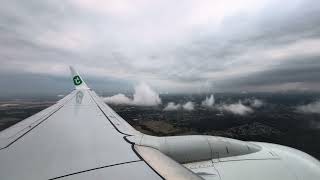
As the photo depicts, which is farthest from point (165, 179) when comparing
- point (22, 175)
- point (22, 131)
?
point (22, 131)

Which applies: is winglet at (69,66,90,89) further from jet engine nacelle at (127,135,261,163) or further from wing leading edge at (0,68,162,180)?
jet engine nacelle at (127,135,261,163)

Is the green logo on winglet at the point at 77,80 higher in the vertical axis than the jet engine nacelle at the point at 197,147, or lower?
higher

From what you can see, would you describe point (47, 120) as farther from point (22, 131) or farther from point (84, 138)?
point (84, 138)

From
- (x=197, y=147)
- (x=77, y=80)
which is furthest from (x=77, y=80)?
(x=197, y=147)

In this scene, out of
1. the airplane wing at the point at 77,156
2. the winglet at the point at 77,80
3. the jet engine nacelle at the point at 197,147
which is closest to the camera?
the airplane wing at the point at 77,156

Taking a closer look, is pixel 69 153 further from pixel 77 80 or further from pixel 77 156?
pixel 77 80

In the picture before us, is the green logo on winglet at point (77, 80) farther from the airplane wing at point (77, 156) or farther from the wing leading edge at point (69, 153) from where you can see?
the airplane wing at point (77, 156)

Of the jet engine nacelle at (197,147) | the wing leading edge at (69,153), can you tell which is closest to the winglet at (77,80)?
the wing leading edge at (69,153)

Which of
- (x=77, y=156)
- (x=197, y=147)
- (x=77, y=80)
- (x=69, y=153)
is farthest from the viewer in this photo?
(x=77, y=80)

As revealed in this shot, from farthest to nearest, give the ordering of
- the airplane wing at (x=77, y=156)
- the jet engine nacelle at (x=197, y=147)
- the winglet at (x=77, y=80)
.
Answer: the winglet at (x=77, y=80) → the jet engine nacelle at (x=197, y=147) → the airplane wing at (x=77, y=156)
